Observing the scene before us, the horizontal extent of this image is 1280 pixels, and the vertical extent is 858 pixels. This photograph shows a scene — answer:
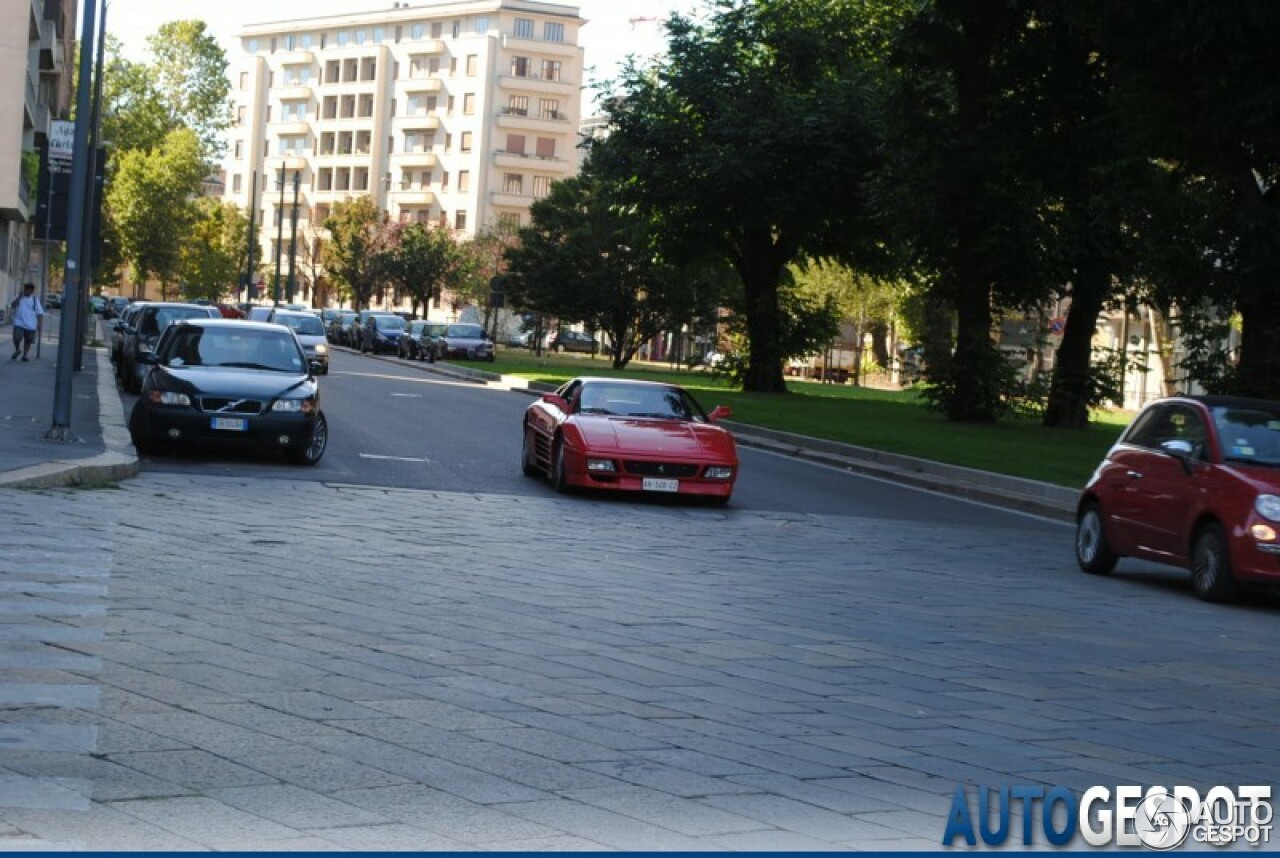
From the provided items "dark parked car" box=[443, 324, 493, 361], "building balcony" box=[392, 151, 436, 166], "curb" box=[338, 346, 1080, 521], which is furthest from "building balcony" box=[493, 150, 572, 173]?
"curb" box=[338, 346, 1080, 521]

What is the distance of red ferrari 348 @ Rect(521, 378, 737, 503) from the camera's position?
2027cm

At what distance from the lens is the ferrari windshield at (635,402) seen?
21.7 metres

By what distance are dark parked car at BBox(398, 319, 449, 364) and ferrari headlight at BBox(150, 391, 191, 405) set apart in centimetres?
5239

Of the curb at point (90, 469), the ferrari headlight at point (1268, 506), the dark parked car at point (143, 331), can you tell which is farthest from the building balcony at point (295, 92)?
the ferrari headlight at point (1268, 506)

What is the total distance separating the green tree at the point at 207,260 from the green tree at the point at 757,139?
65342 mm

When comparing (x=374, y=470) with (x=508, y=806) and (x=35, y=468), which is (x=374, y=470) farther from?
(x=508, y=806)

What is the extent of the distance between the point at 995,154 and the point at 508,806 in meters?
34.7

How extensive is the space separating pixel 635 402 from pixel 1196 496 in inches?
322

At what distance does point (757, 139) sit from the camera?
167ft

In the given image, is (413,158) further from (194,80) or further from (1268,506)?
(1268,506)

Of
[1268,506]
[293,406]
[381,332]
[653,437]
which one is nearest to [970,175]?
[653,437]

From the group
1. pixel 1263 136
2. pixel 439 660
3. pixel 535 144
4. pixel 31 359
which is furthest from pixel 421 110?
pixel 439 660

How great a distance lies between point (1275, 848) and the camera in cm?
645

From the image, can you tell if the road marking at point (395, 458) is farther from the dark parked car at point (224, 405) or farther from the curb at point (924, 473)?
the curb at point (924, 473)
